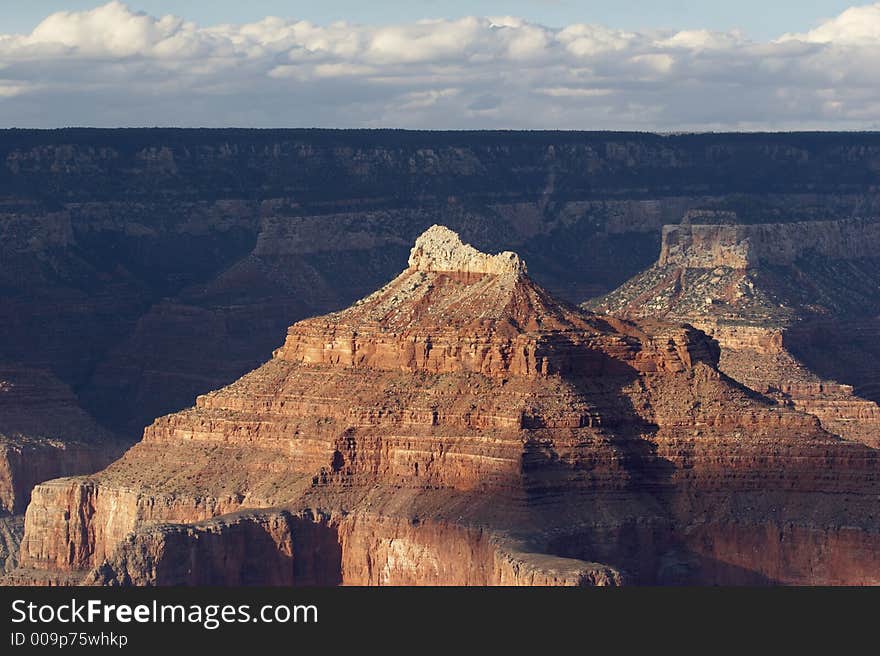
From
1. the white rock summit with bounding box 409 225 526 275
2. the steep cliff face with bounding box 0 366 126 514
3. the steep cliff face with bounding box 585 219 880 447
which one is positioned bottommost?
the steep cliff face with bounding box 0 366 126 514

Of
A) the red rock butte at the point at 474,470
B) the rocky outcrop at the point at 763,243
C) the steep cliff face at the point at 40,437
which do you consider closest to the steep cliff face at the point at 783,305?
the rocky outcrop at the point at 763,243

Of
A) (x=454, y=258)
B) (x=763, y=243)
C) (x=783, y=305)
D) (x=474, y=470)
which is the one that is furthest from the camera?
(x=763, y=243)

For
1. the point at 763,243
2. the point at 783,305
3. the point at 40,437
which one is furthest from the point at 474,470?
the point at 763,243

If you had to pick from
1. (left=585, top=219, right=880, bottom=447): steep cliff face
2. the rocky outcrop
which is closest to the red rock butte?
(left=585, top=219, right=880, bottom=447): steep cliff face

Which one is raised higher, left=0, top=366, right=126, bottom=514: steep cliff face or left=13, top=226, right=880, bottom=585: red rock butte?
left=13, top=226, right=880, bottom=585: red rock butte

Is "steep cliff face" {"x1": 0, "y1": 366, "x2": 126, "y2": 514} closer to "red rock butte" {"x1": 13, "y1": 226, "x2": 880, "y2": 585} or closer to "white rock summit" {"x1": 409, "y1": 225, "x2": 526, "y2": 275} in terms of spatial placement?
"red rock butte" {"x1": 13, "y1": 226, "x2": 880, "y2": 585}

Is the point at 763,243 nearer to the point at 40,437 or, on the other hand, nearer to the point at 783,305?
the point at 783,305

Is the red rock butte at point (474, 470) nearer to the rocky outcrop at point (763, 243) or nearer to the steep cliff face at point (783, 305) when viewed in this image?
the steep cliff face at point (783, 305)
